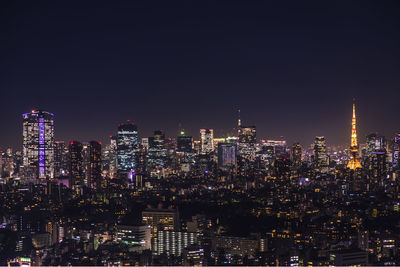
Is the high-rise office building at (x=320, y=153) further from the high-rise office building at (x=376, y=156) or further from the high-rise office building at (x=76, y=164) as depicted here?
the high-rise office building at (x=76, y=164)

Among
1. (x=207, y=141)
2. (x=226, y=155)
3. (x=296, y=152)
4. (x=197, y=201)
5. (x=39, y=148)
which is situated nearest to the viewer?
(x=197, y=201)

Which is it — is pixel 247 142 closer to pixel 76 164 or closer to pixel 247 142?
pixel 247 142

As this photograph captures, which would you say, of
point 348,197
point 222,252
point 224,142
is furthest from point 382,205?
point 224,142

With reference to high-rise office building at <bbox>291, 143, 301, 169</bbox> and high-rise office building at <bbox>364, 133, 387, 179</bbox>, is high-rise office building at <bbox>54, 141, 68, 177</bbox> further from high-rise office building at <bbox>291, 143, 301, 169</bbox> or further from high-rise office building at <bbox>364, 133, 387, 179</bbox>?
high-rise office building at <bbox>364, 133, 387, 179</bbox>

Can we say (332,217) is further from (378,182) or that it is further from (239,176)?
(239,176)

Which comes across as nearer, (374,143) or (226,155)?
(374,143)

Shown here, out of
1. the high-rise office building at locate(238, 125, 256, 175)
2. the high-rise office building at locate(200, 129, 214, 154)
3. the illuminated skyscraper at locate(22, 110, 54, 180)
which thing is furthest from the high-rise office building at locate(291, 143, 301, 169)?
the illuminated skyscraper at locate(22, 110, 54, 180)

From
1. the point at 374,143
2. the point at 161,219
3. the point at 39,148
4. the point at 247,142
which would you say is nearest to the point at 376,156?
the point at 374,143
